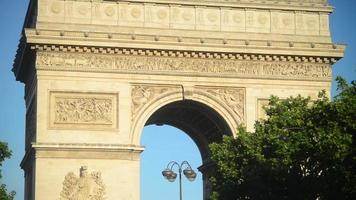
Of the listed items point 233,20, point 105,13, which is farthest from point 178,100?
point 105,13

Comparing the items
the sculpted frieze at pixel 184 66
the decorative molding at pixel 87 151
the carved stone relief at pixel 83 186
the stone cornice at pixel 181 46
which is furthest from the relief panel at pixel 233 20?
the carved stone relief at pixel 83 186

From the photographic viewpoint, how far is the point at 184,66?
4288 centimetres

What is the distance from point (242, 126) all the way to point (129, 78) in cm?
559

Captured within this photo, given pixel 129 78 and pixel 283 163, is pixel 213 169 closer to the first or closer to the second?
pixel 129 78

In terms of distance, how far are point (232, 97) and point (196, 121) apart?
4123mm

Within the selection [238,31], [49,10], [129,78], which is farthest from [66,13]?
[238,31]

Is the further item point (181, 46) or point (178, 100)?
point (178, 100)

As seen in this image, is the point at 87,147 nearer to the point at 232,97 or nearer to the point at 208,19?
the point at 232,97

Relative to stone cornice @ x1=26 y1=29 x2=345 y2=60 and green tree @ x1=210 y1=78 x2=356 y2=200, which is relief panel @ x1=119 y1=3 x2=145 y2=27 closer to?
stone cornice @ x1=26 y1=29 x2=345 y2=60

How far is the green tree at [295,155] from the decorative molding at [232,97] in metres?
4.22

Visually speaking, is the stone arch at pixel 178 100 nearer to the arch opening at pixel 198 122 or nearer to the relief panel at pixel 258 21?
the arch opening at pixel 198 122

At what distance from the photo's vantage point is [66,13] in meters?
42.5

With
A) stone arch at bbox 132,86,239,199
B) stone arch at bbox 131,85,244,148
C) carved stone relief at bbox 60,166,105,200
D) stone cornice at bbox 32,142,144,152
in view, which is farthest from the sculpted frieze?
carved stone relief at bbox 60,166,105,200

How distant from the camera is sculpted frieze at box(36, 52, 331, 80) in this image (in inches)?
1638
